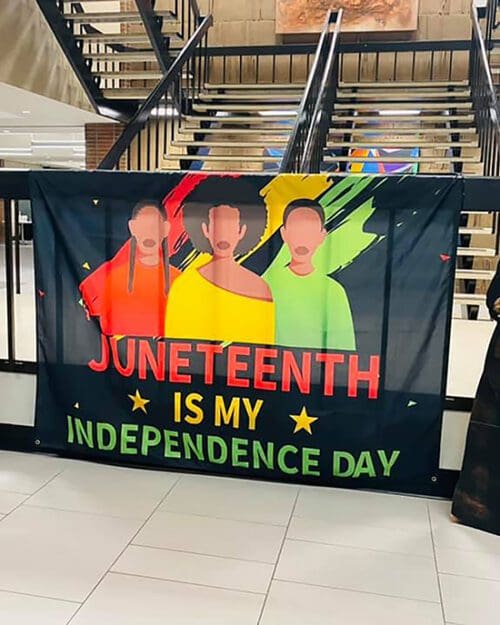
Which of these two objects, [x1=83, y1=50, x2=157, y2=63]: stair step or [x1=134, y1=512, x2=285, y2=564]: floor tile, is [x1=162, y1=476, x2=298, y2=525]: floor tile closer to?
[x1=134, y1=512, x2=285, y2=564]: floor tile

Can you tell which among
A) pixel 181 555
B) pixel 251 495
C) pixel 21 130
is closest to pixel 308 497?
pixel 251 495

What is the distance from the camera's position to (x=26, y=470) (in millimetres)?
3342

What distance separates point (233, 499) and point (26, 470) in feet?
3.54

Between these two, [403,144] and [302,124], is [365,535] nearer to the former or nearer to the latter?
[302,124]

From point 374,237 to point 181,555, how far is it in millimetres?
1584

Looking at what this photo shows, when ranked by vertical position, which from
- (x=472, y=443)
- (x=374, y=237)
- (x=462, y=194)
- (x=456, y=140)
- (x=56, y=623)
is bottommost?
(x=56, y=623)

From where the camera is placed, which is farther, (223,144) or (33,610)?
(223,144)

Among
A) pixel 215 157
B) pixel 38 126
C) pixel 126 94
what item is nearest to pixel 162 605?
pixel 215 157

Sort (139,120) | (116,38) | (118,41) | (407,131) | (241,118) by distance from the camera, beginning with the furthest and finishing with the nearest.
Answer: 1. (241,118)
2. (118,41)
3. (116,38)
4. (407,131)
5. (139,120)

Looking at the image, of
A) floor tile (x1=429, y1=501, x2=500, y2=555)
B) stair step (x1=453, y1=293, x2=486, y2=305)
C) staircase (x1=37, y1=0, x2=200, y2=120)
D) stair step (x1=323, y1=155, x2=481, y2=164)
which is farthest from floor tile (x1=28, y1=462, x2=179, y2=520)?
staircase (x1=37, y1=0, x2=200, y2=120)

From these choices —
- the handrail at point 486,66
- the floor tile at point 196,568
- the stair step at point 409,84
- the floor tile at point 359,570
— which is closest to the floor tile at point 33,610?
the floor tile at point 196,568

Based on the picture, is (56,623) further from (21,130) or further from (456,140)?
(21,130)

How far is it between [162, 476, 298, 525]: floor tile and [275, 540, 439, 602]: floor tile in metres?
0.28

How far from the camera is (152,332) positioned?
3.28m
